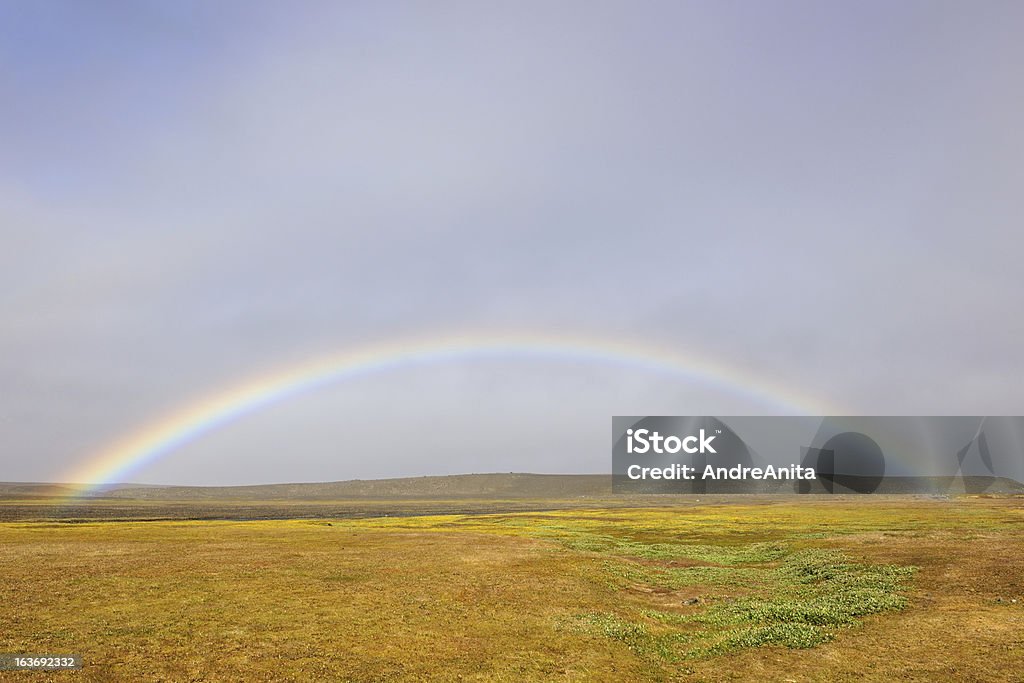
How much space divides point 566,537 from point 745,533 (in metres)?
26.1

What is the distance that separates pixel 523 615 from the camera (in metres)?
29.2

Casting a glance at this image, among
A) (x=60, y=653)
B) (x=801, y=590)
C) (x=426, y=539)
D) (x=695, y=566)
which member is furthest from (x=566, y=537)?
(x=60, y=653)

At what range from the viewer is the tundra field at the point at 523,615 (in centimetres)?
2133

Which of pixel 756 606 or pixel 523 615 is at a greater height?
pixel 523 615

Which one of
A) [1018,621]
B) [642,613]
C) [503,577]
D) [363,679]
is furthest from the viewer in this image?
[503,577]

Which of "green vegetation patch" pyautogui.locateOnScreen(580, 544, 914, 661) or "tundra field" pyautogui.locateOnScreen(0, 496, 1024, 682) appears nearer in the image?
"tundra field" pyautogui.locateOnScreen(0, 496, 1024, 682)

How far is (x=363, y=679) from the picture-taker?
20.5 metres

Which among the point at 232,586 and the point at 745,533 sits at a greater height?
the point at 232,586

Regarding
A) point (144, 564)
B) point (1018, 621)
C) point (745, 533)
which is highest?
point (1018, 621)

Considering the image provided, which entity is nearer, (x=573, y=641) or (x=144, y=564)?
(x=573, y=641)

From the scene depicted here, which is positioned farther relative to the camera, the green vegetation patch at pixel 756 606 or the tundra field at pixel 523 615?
the green vegetation patch at pixel 756 606

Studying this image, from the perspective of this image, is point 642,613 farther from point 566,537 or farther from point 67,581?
point 566,537

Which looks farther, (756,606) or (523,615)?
(756,606)

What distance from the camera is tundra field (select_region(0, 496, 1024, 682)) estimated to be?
70.0 ft
